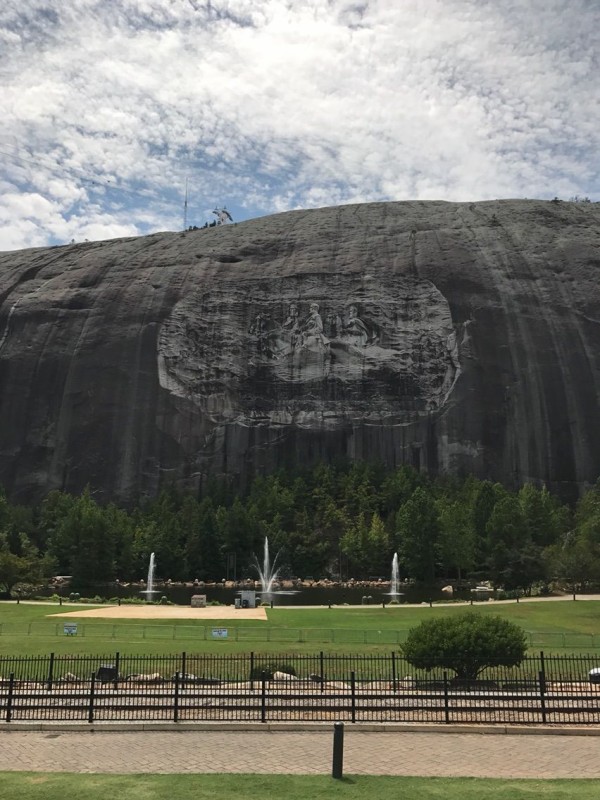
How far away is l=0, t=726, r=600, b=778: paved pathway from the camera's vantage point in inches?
569

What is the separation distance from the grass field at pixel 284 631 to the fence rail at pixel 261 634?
0.14ft

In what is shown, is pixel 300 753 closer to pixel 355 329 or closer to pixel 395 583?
pixel 395 583

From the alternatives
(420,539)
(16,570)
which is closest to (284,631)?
(16,570)

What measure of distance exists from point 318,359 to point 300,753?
100 metres

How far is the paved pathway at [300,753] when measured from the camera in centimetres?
1446

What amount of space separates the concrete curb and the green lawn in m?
4.04

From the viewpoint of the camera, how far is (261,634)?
34594 millimetres

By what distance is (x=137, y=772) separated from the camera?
1409 cm

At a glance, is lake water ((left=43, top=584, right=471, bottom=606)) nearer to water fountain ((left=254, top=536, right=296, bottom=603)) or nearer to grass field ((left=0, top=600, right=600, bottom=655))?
water fountain ((left=254, top=536, right=296, bottom=603))

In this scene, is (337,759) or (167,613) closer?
(337,759)

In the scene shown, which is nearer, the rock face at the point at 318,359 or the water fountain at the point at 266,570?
the water fountain at the point at 266,570

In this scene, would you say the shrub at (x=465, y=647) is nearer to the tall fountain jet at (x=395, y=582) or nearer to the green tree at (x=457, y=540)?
the tall fountain jet at (x=395, y=582)

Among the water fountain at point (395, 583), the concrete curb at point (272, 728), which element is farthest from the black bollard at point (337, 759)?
the water fountain at point (395, 583)

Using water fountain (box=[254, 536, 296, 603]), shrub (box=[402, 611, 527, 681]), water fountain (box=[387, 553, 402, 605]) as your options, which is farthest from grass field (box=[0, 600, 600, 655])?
water fountain (box=[254, 536, 296, 603])
